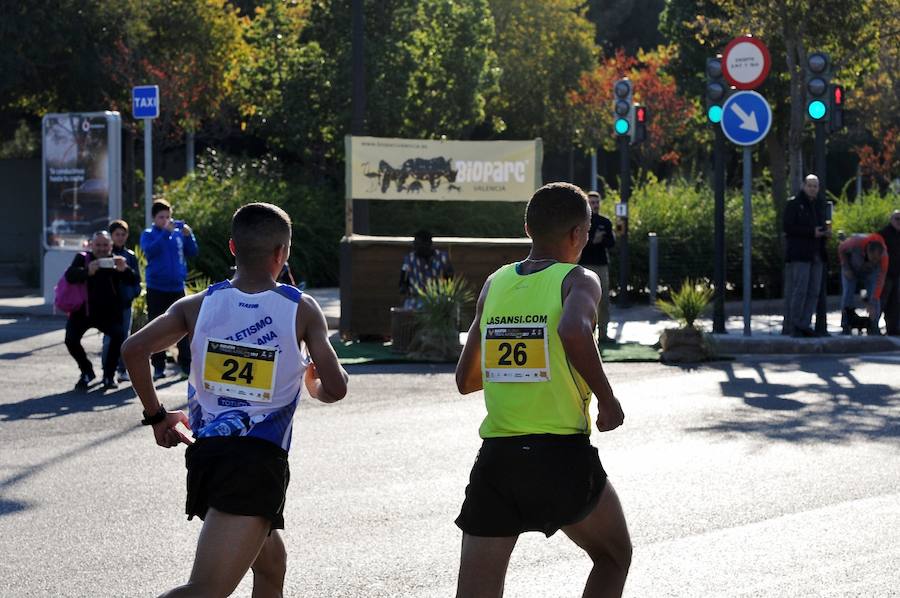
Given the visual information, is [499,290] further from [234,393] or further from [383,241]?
[383,241]

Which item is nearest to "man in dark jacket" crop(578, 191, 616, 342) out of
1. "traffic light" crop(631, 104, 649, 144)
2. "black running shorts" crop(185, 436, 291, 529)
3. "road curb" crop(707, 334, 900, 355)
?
"road curb" crop(707, 334, 900, 355)

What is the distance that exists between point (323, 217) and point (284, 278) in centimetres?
1256

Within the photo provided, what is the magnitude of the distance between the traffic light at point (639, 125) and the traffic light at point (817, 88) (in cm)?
499

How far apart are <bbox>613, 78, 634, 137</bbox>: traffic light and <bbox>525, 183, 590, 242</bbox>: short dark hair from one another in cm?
1747

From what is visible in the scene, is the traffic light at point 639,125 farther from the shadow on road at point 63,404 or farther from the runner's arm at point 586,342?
the runner's arm at point 586,342

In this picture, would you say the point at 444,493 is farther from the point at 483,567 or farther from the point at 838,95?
the point at 838,95

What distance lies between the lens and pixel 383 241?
56.3 ft

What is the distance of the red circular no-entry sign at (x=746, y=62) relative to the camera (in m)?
16.4

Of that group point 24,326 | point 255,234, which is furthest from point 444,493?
point 24,326

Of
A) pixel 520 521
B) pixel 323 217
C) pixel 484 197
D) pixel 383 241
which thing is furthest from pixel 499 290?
pixel 323 217

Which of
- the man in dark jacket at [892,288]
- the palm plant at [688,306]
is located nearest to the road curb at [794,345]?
the palm plant at [688,306]

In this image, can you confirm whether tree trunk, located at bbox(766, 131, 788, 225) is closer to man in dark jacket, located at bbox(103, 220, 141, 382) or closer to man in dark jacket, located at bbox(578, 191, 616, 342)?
man in dark jacket, located at bbox(578, 191, 616, 342)

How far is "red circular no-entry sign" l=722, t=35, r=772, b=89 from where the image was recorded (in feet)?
53.8

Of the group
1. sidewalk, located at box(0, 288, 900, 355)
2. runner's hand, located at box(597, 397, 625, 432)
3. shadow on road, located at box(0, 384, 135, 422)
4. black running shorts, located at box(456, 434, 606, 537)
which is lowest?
shadow on road, located at box(0, 384, 135, 422)
